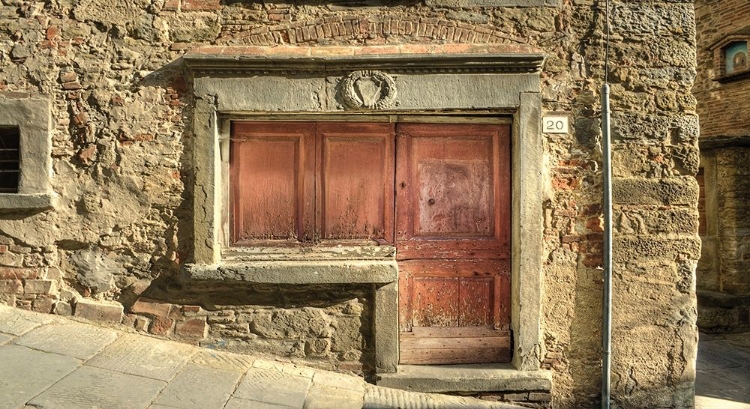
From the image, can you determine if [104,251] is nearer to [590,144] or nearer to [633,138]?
[590,144]

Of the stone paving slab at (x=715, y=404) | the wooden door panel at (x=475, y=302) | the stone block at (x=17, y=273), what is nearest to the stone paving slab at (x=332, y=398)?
the wooden door panel at (x=475, y=302)

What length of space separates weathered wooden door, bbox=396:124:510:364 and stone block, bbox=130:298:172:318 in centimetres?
186

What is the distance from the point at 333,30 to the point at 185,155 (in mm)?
1521

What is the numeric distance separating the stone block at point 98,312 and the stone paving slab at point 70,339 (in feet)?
0.25

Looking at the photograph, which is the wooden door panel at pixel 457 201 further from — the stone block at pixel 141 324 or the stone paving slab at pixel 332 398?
the stone block at pixel 141 324

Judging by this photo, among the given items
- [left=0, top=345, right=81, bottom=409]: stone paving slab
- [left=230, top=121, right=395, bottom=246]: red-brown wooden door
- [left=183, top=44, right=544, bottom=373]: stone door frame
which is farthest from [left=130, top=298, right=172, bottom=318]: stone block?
[left=230, top=121, right=395, bottom=246]: red-brown wooden door

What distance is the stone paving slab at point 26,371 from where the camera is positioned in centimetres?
295

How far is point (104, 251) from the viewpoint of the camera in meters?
3.92

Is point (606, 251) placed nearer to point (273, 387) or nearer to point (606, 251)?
point (606, 251)

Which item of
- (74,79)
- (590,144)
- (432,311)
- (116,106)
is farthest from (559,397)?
(74,79)

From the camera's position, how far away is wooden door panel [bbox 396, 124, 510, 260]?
4.06 metres

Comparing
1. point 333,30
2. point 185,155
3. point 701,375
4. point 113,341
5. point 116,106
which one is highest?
point 333,30

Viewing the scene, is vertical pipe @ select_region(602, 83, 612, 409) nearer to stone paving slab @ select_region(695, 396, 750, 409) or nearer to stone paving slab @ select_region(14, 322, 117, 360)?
stone paving slab @ select_region(695, 396, 750, 409)

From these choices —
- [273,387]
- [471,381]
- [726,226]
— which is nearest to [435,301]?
[471,381]
